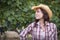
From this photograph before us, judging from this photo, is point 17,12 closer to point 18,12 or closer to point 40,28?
point 18,12

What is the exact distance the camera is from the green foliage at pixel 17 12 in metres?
5.34

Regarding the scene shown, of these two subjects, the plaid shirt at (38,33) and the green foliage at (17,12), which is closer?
the plaid shirt at (38,33)

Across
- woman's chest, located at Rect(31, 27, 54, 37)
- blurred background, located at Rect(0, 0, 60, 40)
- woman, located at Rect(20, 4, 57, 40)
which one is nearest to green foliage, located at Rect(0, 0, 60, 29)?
blurred background, located at Rect(0, 0, 60, 40)

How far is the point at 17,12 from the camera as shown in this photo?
17.9 ft

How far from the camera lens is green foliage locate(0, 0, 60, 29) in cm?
534

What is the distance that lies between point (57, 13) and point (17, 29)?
2.95ft

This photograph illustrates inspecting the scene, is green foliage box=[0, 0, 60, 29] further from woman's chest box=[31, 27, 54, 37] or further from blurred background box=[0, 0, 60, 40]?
woman's chest box=[31, 27, 54, 37]

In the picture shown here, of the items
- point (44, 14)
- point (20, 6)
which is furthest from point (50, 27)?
point (20, 6)

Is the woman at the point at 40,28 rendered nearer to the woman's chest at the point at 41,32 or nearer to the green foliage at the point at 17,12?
the woman's chest at the point at 41,32

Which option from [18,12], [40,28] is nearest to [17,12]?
[18,12]

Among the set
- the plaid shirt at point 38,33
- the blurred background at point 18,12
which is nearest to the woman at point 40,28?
the plaid shirt at point 38,33

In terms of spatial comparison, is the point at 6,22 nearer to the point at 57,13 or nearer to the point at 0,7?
the point at 0,7

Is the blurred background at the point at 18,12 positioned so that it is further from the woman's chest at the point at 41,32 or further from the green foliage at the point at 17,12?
the woman's chest at the point at 41,32

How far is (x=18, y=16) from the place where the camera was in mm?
5457
